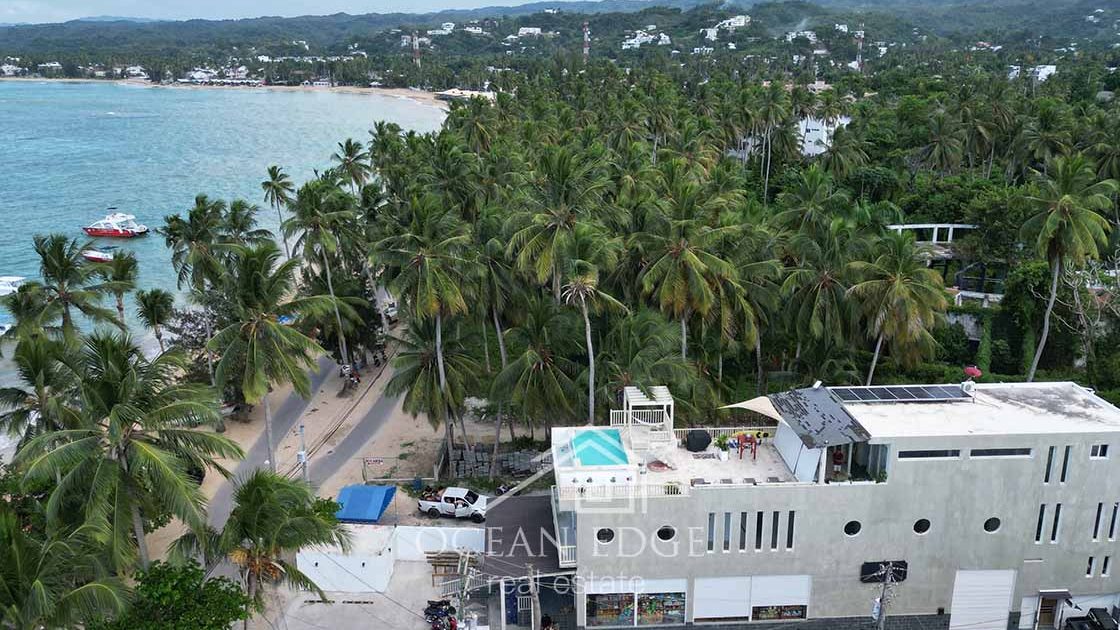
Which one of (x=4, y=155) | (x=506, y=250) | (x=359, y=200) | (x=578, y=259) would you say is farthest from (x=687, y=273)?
(x=4, y=155)

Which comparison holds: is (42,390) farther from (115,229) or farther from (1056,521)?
(115,229)

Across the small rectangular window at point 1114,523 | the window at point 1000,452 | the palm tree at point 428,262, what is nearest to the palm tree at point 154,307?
the palm tree at point 428,262

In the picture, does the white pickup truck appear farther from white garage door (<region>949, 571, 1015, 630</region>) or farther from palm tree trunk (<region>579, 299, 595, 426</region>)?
white garage door (<region>949, 571, 1015, 630</region>)

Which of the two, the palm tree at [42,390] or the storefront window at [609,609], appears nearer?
the palm tree at [42,390]

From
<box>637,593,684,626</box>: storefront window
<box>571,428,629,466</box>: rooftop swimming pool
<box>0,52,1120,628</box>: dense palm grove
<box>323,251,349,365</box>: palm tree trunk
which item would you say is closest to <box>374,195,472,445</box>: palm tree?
<box>0,52,1120,628</box>: dense palm grove

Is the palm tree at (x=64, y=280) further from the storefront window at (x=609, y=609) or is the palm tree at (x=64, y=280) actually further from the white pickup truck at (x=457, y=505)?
the storefront window at (x=609, y=609)

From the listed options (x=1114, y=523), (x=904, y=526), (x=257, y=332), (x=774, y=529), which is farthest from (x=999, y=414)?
(x=257, y=332)

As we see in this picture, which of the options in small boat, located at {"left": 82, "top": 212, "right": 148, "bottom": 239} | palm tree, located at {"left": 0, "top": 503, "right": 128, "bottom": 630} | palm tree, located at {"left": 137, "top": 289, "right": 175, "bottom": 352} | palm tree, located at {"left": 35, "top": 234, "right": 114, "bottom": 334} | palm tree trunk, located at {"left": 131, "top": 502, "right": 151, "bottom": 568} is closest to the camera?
palm tree, located at {"left": 0, "top": 503, "right": 128, "bottom": 630}
